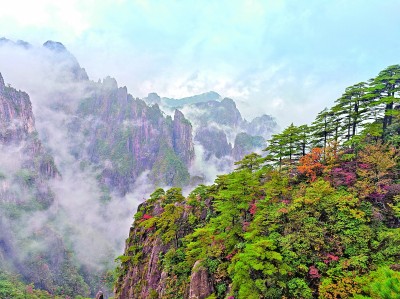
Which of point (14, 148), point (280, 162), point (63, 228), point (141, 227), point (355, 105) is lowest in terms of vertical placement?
point (63, 228)

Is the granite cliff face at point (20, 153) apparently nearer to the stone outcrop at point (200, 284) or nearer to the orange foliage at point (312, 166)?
the stone outcrop at point (200, 284)

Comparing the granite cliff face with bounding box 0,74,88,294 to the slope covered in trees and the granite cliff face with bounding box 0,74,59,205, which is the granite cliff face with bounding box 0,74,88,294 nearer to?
the granite cliff face with bounding box 0,74,59,205

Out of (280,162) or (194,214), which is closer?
(280,162)

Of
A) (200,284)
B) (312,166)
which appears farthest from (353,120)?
(200,284)

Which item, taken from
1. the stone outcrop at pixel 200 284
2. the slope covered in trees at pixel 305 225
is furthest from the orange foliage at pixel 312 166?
the stone outcrop at pixel 200 284

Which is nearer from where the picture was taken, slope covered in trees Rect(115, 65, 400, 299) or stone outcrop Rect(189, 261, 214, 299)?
slope covered in trees Rect(115, 65, 400, 299)

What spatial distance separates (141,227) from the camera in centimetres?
4112

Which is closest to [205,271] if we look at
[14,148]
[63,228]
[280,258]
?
[280,258]

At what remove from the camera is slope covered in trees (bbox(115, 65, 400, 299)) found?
55.1 ft

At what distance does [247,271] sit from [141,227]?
2645 cm

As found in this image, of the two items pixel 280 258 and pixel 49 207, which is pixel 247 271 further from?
pixel 49 207

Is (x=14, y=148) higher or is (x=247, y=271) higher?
(x=14, y=148)

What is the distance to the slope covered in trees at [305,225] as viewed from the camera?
16797mm

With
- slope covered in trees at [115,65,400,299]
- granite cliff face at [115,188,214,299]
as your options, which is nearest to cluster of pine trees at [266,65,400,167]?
slope covered in trees at [115,65,400,299]
